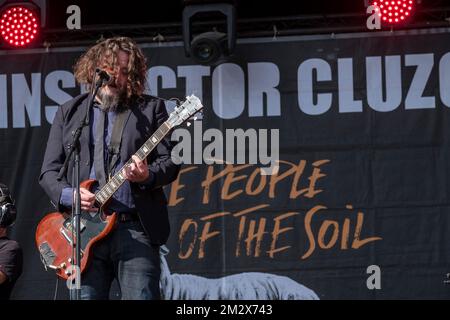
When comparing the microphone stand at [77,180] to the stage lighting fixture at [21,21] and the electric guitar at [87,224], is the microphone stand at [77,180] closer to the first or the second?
the electric guitar at [87,224]

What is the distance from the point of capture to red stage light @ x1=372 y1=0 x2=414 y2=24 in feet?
24.6

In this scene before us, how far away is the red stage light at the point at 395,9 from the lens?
7.49 metres

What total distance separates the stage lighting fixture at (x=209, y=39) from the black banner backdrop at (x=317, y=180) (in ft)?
1.08

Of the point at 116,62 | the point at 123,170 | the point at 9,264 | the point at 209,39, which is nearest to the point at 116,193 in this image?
the point at 123,170

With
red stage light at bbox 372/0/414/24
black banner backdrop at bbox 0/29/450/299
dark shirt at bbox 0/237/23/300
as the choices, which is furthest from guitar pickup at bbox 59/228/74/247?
red stage light at bbox 372/0/414/24

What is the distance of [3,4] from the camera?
25.6ft

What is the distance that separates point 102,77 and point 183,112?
18.4 inches

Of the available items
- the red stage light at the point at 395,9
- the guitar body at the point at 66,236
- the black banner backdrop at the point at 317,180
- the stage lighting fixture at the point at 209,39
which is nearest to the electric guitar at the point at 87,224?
the guitar body at the point at 66,236

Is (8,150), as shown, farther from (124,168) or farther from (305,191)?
(124,168)

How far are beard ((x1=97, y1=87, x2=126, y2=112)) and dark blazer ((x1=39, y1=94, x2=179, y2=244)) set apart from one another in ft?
0.26

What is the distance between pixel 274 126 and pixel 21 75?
2119 mm

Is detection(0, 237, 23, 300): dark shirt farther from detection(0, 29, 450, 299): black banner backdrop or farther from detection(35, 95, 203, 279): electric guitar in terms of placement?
detection(0, 29, 450, 299): black banner backdrop

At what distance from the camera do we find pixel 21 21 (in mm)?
7777

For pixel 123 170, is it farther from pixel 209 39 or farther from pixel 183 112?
pixel 209 39
